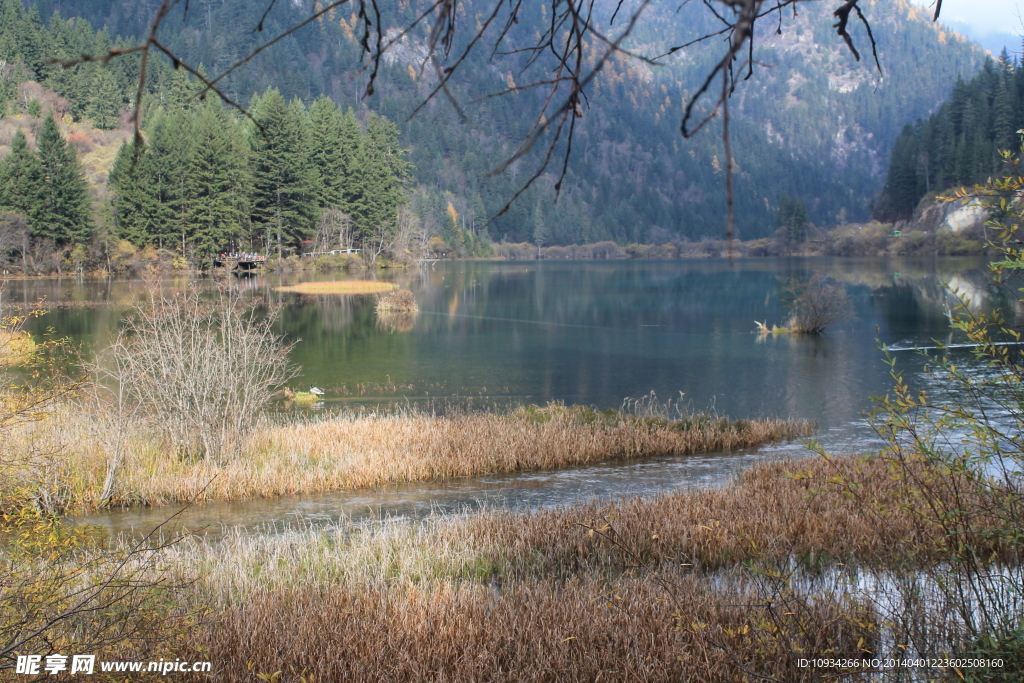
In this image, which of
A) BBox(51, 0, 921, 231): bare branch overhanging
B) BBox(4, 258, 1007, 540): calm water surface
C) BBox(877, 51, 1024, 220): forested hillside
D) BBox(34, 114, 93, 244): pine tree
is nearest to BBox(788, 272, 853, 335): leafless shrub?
BBox(4, 258, 1007, 540): calm water surface

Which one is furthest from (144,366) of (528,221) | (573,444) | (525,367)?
(528,221)

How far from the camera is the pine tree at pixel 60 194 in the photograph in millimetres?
57625

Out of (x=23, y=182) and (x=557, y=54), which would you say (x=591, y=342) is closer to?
(x=557, y=54)

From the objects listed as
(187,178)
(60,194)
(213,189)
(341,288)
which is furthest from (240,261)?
(341,288)

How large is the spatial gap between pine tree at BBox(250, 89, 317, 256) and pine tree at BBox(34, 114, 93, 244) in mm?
13426

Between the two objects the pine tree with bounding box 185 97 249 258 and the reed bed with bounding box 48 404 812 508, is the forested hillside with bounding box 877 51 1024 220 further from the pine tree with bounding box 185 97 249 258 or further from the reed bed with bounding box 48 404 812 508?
the reed bed with bounding box 48 404 812 508

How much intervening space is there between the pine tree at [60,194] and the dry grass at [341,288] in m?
18.0

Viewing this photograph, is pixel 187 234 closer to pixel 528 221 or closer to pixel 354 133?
pixel 354 133

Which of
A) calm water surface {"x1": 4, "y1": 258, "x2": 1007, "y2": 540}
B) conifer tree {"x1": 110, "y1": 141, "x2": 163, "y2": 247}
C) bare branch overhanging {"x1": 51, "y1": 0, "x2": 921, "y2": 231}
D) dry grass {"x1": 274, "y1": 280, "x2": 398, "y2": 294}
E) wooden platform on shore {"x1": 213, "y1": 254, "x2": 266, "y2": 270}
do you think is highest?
conifer tree {"x1": 110, "y1": 141, "x2": 163, "y2": 247}

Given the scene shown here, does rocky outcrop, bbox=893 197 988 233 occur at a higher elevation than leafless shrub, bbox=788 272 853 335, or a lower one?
higher

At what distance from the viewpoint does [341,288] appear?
55062 millimetres

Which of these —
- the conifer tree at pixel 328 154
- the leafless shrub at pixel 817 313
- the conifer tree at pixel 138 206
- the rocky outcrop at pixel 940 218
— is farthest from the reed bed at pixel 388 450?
the rocky outcrop at pixel 940 218

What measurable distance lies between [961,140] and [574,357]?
73742 millimetres

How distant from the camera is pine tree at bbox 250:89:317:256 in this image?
6788cm
